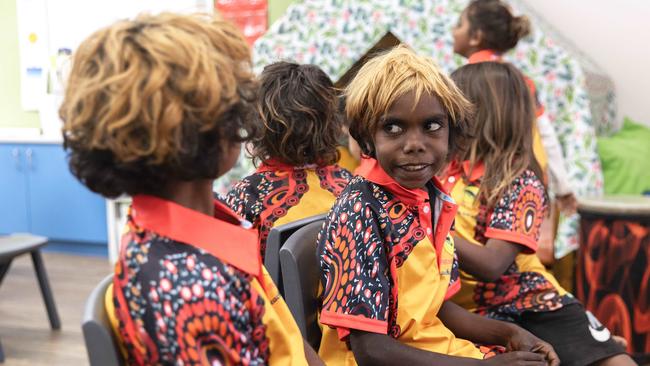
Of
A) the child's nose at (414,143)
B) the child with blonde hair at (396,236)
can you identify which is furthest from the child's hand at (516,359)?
the child's nose at (414,143)

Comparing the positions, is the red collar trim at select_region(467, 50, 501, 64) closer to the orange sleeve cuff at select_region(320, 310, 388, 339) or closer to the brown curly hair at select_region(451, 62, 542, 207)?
the brown curly hair at select_region(451, 62, 542, 207)

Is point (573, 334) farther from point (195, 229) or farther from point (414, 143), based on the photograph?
point (195, 229)

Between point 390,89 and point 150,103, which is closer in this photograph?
point 150,103

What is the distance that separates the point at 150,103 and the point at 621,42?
394 centimetres

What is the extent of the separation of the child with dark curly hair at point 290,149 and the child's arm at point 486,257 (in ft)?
1.16

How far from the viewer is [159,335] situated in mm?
761

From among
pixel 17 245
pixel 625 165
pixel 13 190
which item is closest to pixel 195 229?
pixel 17 245

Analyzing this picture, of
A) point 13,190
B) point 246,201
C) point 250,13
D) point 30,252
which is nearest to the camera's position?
point 246,201

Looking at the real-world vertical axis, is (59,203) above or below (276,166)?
below

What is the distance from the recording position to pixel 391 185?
121 centimetres

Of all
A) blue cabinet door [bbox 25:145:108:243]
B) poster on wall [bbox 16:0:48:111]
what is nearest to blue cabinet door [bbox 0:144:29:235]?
blue cabinet door [bbox 25:145:108:243]

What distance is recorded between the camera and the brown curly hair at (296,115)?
1.60 m

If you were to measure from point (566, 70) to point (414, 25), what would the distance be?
78 cm

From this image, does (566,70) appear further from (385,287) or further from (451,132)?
(385,287)
